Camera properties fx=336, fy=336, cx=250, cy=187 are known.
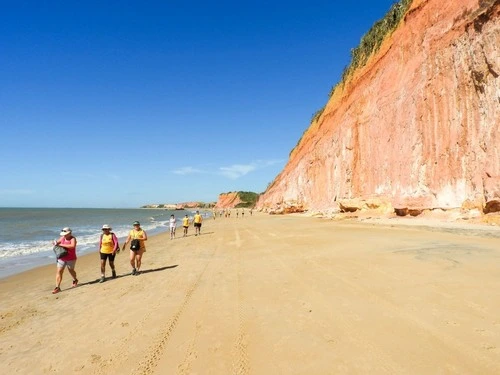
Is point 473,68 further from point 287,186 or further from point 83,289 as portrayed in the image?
point 287,186

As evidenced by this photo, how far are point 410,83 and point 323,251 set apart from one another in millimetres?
21032

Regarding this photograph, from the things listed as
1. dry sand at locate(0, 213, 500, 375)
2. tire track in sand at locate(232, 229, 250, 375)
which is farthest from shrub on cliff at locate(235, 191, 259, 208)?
tire track in sand at locate(232, 229, 250, 375)

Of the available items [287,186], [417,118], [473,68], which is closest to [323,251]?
[473,68]

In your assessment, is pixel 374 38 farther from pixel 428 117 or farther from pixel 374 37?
pixel 428 117

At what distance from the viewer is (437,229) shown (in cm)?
1574

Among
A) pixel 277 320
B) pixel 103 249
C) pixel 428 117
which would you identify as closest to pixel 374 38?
pixel 428 117

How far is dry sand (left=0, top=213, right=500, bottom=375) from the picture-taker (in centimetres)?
418

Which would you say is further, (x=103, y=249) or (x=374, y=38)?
(x=374, y=38)

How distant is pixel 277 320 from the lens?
560 cm

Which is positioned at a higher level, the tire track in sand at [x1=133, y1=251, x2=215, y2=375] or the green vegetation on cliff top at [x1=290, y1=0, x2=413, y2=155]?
the green vegetation on cliff top at [x1=290, y1=0, x2=413, y2=155]

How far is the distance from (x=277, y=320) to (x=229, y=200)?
167 meters

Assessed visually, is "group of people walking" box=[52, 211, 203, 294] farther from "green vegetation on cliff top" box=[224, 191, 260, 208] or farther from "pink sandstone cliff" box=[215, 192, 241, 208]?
"pink sandstone cliff" box=[215, 192, 241, 208]

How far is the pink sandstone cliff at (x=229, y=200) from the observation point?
541 ft

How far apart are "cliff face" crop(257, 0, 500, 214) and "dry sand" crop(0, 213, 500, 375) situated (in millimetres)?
10942
